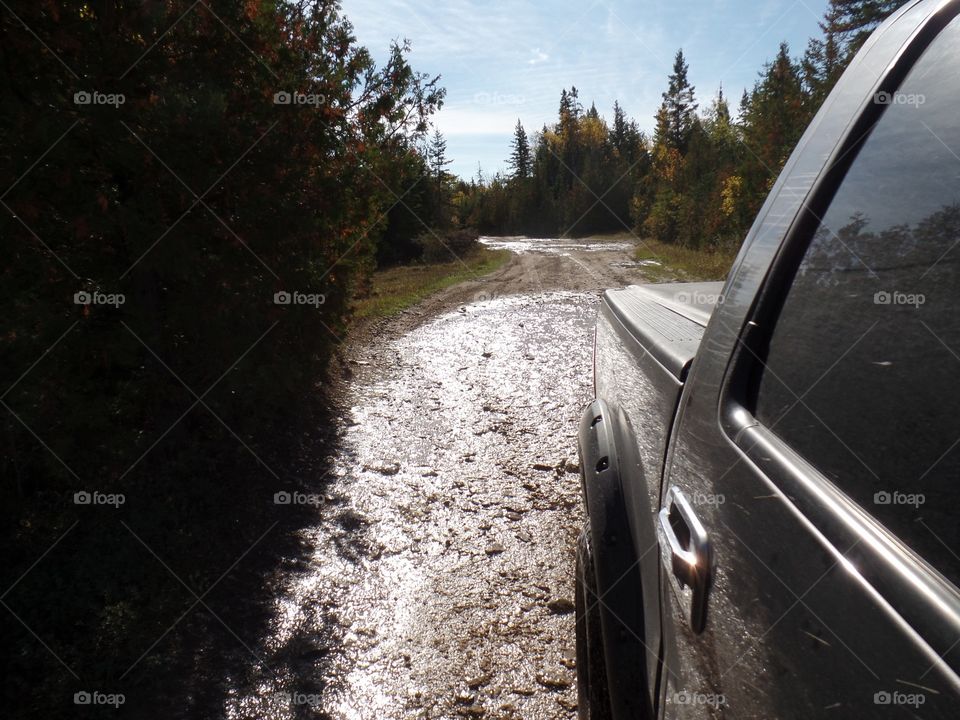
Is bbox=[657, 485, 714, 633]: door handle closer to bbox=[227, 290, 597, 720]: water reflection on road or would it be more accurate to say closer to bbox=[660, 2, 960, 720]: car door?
bbox=[660, 2, 960, 720]: car door

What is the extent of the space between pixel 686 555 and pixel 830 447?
1.43 feet

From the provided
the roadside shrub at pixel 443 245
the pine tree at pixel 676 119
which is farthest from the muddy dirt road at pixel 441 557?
the pine tree at pixel 676 119

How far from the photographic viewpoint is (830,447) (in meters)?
1.10

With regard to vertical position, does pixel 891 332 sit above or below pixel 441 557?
above

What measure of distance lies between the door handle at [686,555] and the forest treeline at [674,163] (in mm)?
2254

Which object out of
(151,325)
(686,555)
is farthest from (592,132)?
(686,555)

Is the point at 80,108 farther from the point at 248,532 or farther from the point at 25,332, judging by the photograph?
the point at 248,532

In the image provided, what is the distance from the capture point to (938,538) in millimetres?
815

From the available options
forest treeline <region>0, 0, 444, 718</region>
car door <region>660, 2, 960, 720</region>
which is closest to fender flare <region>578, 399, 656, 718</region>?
car door <region>660, 2, 960, 720</region>

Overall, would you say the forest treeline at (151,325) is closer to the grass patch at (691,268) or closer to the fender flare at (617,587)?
the fender flare at (617,587)

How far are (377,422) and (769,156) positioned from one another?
24005mm

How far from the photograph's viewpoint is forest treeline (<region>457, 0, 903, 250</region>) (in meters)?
22.8

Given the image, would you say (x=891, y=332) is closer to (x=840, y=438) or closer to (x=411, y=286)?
(x=840, y=438)

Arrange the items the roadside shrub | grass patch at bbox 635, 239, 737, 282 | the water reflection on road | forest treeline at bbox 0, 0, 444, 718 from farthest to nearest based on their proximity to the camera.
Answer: the roadside shrub
grass patch at bbox 635, 239, 737, 282
forest treeline at bbox 0, 0, 444, 718
the water reflection on road
